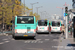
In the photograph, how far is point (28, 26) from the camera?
2495 cm

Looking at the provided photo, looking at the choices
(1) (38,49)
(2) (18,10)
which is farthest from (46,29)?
(2) (18,10)

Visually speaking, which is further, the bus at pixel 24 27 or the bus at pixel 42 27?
the bus at pixel 42 27

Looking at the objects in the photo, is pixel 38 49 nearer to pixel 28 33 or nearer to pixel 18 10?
pixel 28 33

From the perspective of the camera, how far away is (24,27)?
2502 cm

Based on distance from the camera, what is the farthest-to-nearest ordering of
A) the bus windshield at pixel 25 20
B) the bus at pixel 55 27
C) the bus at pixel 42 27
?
1. the bus at pixel 55 27
2. the bus at pixel 42 27
3. the bus windshield at pixel 25 20

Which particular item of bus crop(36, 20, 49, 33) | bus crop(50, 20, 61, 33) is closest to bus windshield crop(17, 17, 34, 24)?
bus crop(36, 20, 49, 33)

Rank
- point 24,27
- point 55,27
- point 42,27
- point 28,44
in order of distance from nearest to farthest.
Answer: point 28,44, point 24,27, point 42,27, point 55,27

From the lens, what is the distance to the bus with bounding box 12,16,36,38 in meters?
24.6

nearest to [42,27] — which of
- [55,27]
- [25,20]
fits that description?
[55,27]

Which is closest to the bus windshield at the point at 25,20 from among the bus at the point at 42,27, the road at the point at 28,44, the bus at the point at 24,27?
the bus at the point at 24,27

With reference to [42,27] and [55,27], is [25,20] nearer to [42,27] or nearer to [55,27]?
[42,27]

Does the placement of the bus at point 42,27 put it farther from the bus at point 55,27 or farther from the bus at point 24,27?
the bus at point 24,27

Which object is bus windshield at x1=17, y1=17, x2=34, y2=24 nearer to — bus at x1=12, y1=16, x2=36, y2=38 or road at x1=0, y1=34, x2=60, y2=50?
bus at x1=12, y1=16, x2=36, y2=38

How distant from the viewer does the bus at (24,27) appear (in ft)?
80.7
